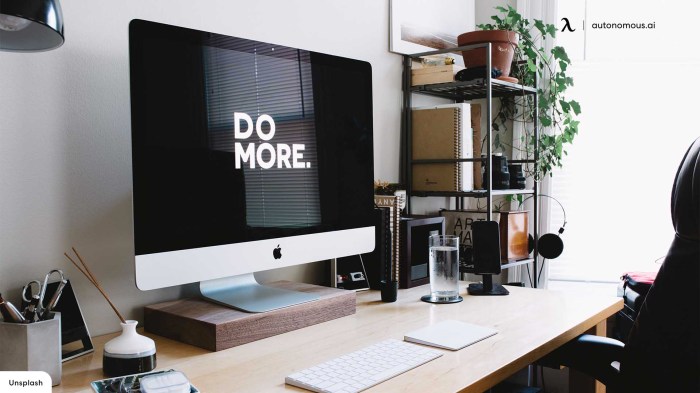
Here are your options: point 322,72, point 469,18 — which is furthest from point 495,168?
point 322,72

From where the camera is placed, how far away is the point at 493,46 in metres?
2.21

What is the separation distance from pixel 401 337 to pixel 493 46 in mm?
1316

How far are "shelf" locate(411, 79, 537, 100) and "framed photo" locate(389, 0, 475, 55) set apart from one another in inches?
6.3

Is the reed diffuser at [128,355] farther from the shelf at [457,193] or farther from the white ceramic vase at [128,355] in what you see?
the shelf at [457,193]

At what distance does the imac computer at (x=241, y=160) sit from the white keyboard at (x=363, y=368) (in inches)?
11.2

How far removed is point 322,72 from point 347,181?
301mm

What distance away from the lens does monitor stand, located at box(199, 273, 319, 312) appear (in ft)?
4.40

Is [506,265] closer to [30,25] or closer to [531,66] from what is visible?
[531,66]

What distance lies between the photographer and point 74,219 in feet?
4.24

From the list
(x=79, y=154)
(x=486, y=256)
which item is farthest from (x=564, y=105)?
(x=79, y=154)

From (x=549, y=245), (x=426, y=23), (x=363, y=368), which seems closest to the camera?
(x=363, y=368)

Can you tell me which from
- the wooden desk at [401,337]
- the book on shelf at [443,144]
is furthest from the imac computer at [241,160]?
the book on shelf at [443,144]

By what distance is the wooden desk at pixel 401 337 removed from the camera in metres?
1.03

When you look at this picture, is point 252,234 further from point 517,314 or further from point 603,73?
point 603,73
